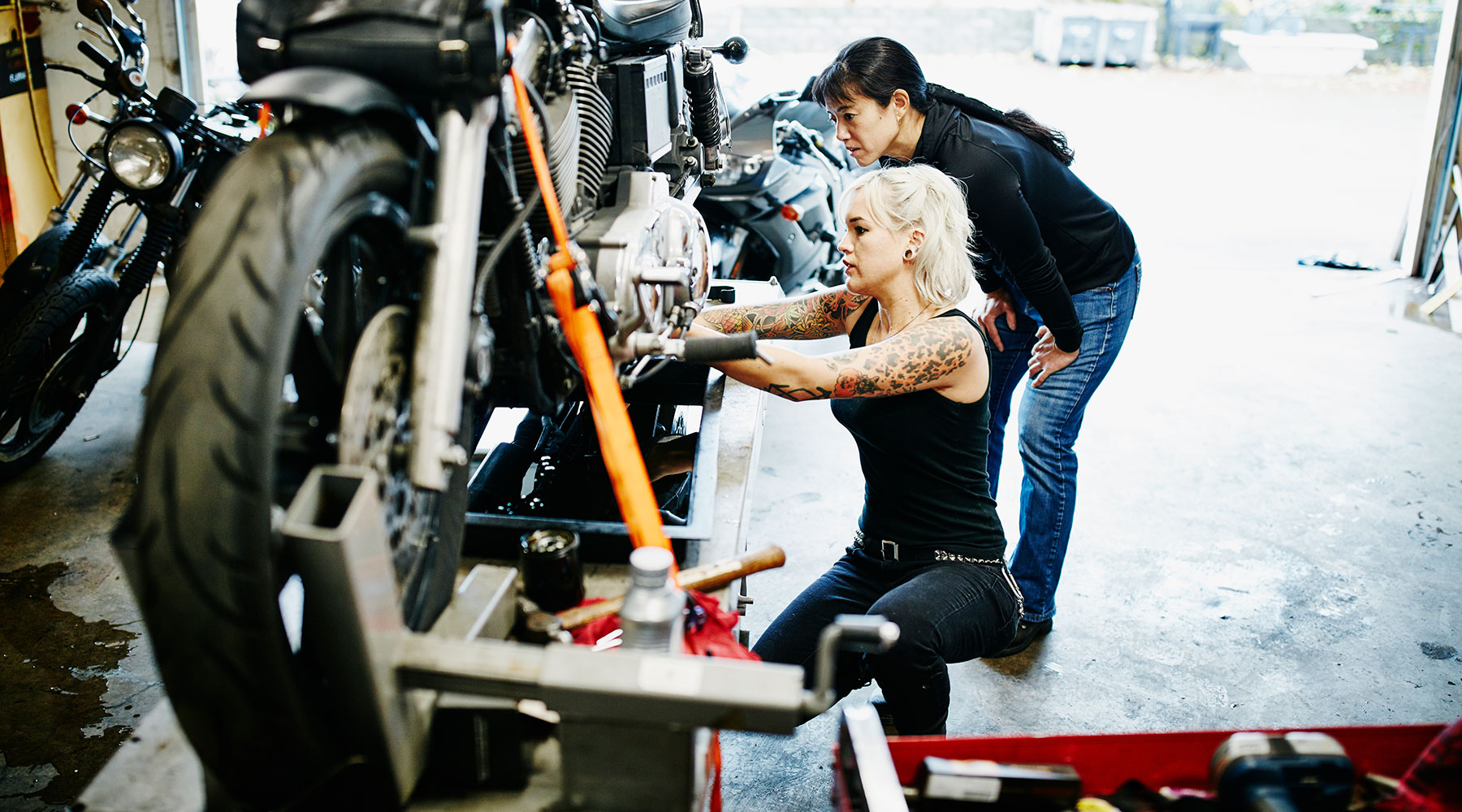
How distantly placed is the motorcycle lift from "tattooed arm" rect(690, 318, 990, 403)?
24.3 inches

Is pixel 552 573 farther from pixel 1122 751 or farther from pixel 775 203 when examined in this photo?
pixel 775 203

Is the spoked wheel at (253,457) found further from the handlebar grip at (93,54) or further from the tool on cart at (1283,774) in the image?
the handlebar grip at (93,54)

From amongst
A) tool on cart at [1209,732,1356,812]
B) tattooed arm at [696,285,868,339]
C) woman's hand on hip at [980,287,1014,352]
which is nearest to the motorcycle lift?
tool on cart at [1209,732,1356,812]

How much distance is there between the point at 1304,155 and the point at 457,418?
8821 mm

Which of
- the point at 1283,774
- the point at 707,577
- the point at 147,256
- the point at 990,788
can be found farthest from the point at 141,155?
the point at 1283,774

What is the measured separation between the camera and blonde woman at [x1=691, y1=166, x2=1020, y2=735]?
1724 millimetres

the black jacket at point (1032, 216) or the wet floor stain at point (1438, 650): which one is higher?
the black jacket at point (1032, 216)

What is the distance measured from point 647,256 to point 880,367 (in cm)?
42

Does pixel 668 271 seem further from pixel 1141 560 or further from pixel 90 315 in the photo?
pixel 90 315

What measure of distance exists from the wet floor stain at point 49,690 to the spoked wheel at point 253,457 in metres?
1.12

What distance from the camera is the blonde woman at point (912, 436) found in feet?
5.65

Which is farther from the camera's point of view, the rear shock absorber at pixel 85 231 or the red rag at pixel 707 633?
the rear shock absorber at pixel 85 231

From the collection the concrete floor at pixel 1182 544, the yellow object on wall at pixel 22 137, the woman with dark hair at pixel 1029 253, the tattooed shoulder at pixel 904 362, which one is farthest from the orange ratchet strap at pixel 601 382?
the yellow object on wall at pixel 22 137

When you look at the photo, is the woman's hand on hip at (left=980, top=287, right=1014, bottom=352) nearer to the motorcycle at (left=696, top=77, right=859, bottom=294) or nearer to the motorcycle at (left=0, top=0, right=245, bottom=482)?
the motorcycle at (left=696, top=77, right=859, bottom=294)
